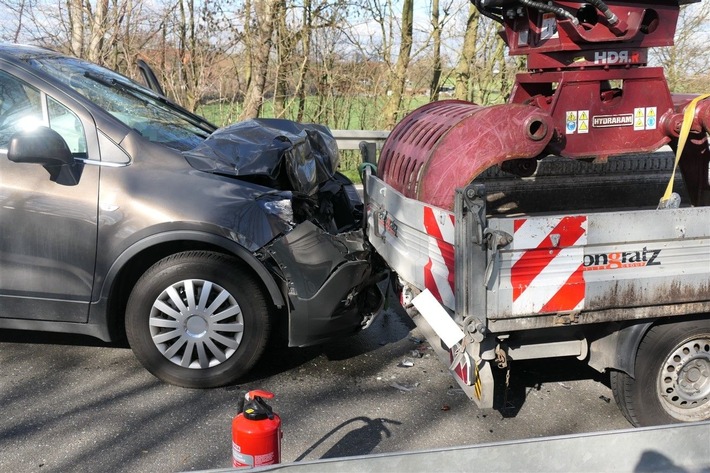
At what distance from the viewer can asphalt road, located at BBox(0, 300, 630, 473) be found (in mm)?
3559

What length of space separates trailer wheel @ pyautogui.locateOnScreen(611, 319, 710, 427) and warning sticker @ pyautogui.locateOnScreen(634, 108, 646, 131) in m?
1.09

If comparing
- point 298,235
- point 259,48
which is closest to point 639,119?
point 298,235

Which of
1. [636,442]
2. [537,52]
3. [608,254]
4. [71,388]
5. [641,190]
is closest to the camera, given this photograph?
[636,442]

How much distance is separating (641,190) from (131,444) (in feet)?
11.9

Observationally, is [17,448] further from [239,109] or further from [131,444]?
[239,109]

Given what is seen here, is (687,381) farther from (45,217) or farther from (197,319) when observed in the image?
(45,217)

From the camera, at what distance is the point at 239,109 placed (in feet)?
42.0

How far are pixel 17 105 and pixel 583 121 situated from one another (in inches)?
129

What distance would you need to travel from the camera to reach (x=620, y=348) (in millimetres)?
3500

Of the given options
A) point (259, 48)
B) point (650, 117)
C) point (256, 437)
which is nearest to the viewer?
point (256, 437)

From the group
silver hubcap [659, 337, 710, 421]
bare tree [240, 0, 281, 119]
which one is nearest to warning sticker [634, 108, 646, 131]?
silver hubcap [659, 337, 710, 421]

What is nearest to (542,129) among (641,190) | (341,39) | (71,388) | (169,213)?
(641,190)

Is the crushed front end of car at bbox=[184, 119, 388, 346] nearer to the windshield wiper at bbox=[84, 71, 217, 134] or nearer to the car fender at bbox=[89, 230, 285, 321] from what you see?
the car fender at bbox=[89, 230, 285, 321]

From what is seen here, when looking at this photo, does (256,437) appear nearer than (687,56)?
Yes
